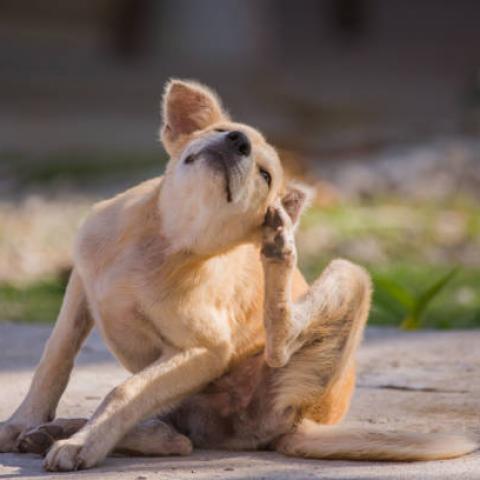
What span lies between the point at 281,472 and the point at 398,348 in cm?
217

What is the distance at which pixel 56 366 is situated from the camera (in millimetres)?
5273

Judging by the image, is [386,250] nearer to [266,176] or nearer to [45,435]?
[266,176]

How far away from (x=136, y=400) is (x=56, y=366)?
49 centimetres

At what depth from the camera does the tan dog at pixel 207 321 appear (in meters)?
4.91

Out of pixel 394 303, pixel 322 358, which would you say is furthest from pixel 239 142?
pixel 394 303

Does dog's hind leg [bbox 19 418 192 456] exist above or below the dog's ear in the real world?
below

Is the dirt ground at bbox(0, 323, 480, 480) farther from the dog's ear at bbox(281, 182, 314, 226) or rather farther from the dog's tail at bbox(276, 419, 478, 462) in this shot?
the dog's ear at bbox(281, 182, 314, 226)

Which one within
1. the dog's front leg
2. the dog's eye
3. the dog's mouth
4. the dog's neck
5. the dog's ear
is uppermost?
the dog's mouth

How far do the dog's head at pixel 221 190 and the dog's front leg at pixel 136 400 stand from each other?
37cm

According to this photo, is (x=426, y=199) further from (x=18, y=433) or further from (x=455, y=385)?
(x=18, y=433)

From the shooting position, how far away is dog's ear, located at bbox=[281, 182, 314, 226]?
508 cm

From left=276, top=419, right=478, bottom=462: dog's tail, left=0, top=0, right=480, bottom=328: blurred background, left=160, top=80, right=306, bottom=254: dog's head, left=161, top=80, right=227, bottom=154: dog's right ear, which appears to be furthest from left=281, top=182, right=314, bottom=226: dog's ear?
left=0, top=0, right=480, bottom=328: blurred background

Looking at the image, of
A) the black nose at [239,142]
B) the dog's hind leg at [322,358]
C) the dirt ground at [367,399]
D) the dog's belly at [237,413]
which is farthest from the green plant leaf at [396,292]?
the black nose at [239,142]

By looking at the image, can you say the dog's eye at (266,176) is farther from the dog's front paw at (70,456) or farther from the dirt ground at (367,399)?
the dog's front paw at (70,456)
